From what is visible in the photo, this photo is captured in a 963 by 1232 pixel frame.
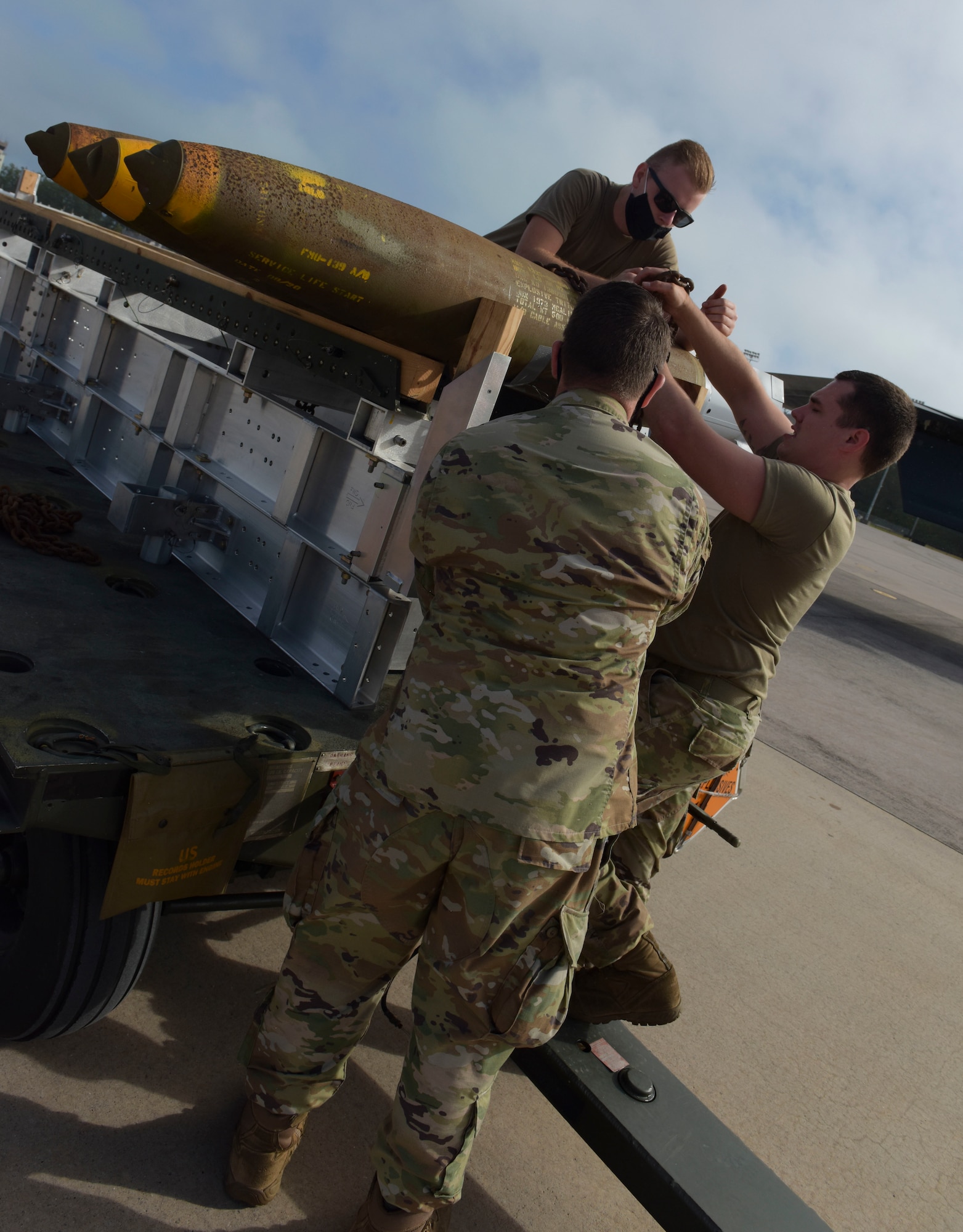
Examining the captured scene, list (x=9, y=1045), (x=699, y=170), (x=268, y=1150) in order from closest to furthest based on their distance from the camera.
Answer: (x=268, y=1150) < (x=9, y=1045) < (x=699, y=170)

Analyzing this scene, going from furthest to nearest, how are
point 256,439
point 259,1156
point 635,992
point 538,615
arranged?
1. point 256,439
2. point 635,992
3. point 259,1156
4. point 538,615

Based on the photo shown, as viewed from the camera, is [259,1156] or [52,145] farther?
[52,145]

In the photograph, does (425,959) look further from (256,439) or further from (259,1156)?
(256,439)

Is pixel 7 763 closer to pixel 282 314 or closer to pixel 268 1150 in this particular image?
pixel 268 1150

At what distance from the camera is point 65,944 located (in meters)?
2.13

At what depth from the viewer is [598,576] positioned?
1.75 m

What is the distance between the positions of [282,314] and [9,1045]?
2344 millimetres

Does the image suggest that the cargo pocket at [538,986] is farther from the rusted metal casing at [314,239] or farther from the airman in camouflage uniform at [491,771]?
the rusted metal casing at [314,239]

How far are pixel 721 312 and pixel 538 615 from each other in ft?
5.07

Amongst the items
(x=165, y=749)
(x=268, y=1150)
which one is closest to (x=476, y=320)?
(x=165, y=749)

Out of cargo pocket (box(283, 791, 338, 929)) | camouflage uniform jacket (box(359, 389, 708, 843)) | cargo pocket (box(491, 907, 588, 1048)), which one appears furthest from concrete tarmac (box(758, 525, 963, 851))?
cargo pocket (box(283, 791, 338, 929))

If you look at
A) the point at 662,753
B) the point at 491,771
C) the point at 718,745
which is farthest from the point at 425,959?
the point at 718,745

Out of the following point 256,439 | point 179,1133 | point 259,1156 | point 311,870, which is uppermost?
point 256,439

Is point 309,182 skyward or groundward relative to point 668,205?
groundward
